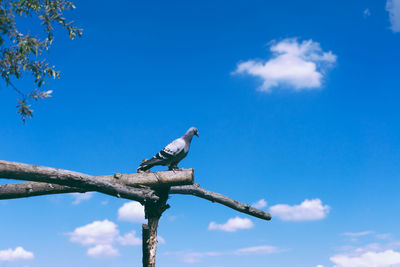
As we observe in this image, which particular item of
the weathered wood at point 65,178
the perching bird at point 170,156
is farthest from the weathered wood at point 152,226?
the weathered wood at point 65,178

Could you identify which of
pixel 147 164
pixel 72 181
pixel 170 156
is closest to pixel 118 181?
pixel 147 164

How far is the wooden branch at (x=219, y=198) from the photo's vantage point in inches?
348

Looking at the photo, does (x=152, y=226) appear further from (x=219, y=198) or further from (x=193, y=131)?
(x=193, y=131)

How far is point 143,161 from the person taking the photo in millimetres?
7945

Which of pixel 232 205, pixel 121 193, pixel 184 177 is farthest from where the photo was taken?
pixel 232 205

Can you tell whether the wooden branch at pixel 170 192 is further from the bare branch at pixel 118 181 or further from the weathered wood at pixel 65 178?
the weathered wood at pixel 65 178

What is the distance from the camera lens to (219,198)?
927 centimetres

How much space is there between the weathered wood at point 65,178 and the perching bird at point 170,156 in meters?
0.76

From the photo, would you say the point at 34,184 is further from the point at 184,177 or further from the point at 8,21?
the point at 8,21

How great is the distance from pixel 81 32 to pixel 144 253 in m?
5.05

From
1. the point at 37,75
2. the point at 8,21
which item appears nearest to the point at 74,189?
the point at 37,75

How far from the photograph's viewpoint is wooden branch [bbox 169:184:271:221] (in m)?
8.84

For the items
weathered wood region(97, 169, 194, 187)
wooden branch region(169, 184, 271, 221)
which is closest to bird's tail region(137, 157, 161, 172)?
weathered wood region(97, 169, 194, 187)

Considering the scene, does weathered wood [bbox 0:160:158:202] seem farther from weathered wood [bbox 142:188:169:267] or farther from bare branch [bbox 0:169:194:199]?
weathered wood [bbox 142:188:169:267]
